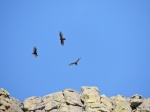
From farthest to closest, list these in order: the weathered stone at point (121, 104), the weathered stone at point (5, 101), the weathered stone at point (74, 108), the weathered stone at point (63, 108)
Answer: the weathered stone at point (5, 101) < the weathered stone at point (121, 104) < the weathered stone at point (74, 108) < the weathered stone at point (63, 108)

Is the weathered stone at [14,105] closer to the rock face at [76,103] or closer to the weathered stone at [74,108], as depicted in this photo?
the rock face at [76,103]

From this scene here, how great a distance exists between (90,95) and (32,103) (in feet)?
32.3

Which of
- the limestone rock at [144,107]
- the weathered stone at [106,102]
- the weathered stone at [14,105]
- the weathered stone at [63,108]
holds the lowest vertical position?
the limestone rock at [144,107]

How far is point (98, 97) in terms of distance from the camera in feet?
163

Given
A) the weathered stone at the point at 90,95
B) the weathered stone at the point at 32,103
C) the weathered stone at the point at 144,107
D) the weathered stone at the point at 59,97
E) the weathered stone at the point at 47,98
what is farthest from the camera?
the weathered stone at the point at 47,98

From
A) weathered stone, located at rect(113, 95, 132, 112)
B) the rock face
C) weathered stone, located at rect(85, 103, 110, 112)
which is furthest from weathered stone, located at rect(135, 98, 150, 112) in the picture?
weathered stone, located at rect(85, 103, 110, 112)

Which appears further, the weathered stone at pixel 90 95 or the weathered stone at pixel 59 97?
the weathered stone at pixel 59 97

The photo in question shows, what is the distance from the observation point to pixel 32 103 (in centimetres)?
5097

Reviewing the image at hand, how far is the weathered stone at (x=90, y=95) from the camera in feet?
160

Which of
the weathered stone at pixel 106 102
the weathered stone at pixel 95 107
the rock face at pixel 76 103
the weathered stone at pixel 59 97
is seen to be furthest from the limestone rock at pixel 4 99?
the weathered stone at pixel 106 102

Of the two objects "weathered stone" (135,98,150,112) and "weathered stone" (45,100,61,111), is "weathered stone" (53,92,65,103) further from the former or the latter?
"weathered stone" (135,98,150,112)

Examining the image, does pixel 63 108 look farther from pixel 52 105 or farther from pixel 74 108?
pixel 52 105

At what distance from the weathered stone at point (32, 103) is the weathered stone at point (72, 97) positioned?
4.66 meters

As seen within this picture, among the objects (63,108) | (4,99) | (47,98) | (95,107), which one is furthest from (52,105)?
(4,99)
